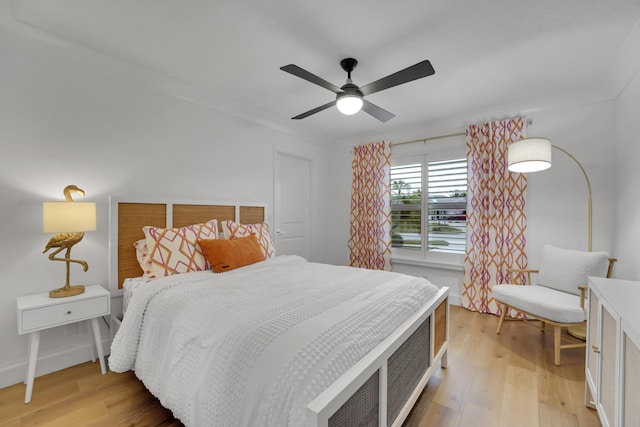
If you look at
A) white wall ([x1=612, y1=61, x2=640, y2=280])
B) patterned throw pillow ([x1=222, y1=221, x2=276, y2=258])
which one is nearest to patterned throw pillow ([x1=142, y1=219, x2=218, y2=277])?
Result: patterned throw pillow ([x1=222, y1=221, x2=276, y2=258])

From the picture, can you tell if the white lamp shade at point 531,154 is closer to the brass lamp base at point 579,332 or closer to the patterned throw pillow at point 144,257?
the brass lamp base at point 579,332

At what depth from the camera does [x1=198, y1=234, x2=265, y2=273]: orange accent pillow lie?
233 centimetres

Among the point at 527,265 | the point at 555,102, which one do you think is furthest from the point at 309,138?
the point at 527,265

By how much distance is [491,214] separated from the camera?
3258 millimetres

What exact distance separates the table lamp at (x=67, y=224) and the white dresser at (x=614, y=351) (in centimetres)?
299

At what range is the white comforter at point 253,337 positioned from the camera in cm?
99

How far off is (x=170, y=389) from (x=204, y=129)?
2.47 m

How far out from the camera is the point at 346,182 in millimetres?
4570

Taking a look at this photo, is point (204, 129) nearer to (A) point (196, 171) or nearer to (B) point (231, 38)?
(A) point (196, 171)

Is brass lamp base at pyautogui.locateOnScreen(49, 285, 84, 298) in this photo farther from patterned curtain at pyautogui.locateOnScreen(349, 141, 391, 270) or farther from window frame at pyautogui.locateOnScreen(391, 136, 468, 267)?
window frame at pyautogui.locateOnScreen(391, 136, 468, 267)

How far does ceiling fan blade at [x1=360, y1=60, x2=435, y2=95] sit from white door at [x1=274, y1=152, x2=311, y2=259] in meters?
2.07

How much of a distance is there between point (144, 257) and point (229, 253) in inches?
26.7

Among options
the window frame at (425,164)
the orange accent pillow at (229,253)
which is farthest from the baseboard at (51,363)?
the window frame at (425,164)

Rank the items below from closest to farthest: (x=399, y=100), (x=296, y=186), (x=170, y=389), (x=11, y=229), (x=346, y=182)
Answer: (x=170, y=389) < (x=11, y=229) < (x=399, y=100) < (x=296, y=186) < (x=346, y=182)
